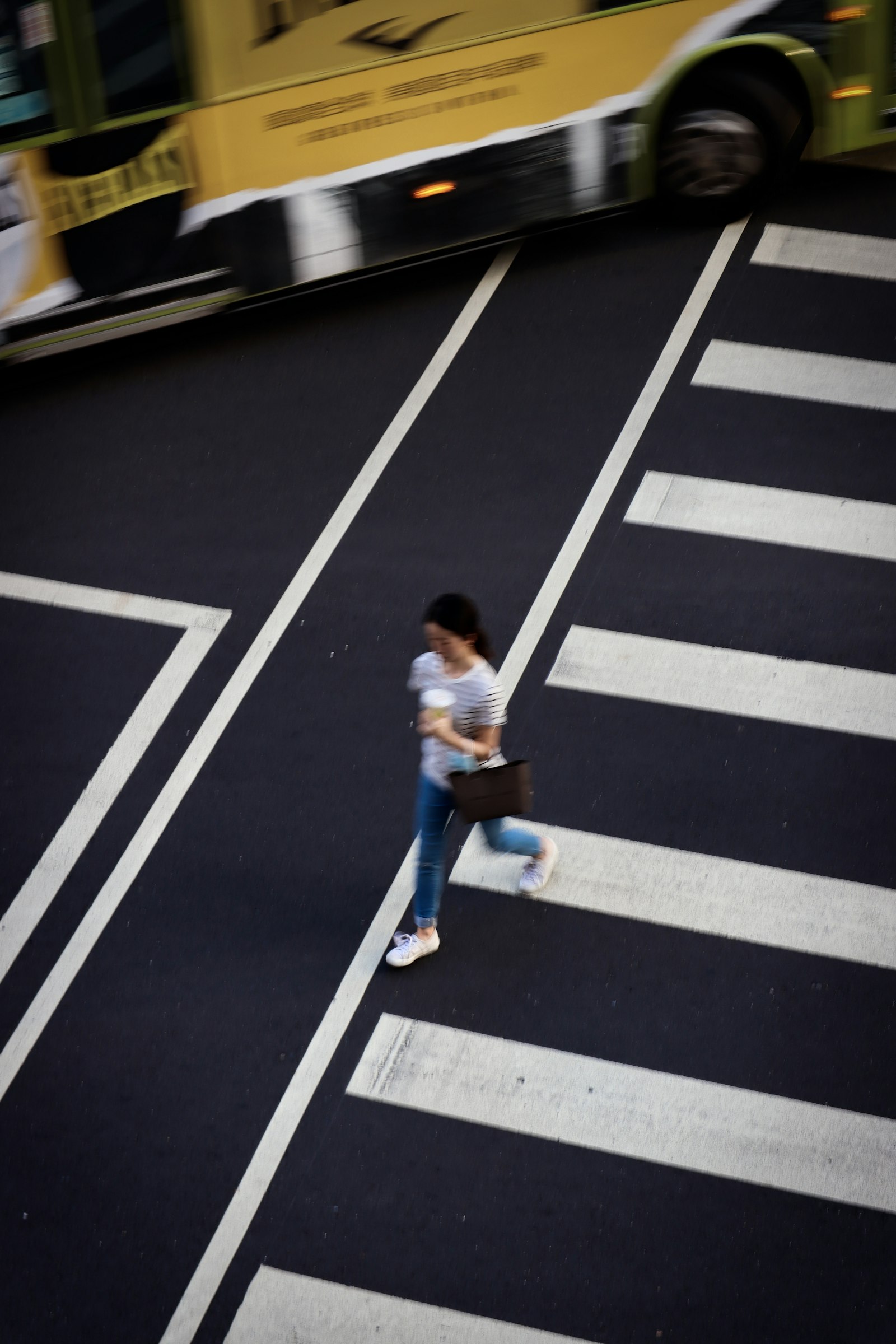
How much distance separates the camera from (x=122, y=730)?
826 cm

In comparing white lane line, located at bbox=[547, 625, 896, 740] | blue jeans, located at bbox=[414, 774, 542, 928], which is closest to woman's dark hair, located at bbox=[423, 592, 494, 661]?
blue jeans, located at bbox=[414, 774, 542, 928]

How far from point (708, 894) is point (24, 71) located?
261 inches

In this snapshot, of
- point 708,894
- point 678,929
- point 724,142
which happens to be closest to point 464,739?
point 678,929

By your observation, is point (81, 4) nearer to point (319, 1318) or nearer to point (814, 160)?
point (814, 160)

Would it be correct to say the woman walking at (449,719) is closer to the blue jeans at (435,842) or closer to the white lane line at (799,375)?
the blue jeans at (435,842)

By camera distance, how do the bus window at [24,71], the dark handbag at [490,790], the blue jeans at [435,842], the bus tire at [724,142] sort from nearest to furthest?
the dark handbag at [490,790] → the blue jeans at [435,842] → the bus window at [24,71] → the bus tire at [724,142]

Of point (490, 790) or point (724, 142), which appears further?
point (724, 142)

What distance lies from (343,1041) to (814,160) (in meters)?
8.67

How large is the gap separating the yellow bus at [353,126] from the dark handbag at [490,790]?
5.46 m

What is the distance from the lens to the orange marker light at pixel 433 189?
33.9 ft

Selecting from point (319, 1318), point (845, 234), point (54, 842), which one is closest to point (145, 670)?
point (54, 842)

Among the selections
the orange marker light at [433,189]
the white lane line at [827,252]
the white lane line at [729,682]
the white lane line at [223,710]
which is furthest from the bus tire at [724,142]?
the white lane line at [729,682]

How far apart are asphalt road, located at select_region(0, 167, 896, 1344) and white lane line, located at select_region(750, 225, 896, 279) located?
0.13 meters

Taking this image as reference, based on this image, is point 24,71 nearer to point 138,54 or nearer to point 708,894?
point 138,54
